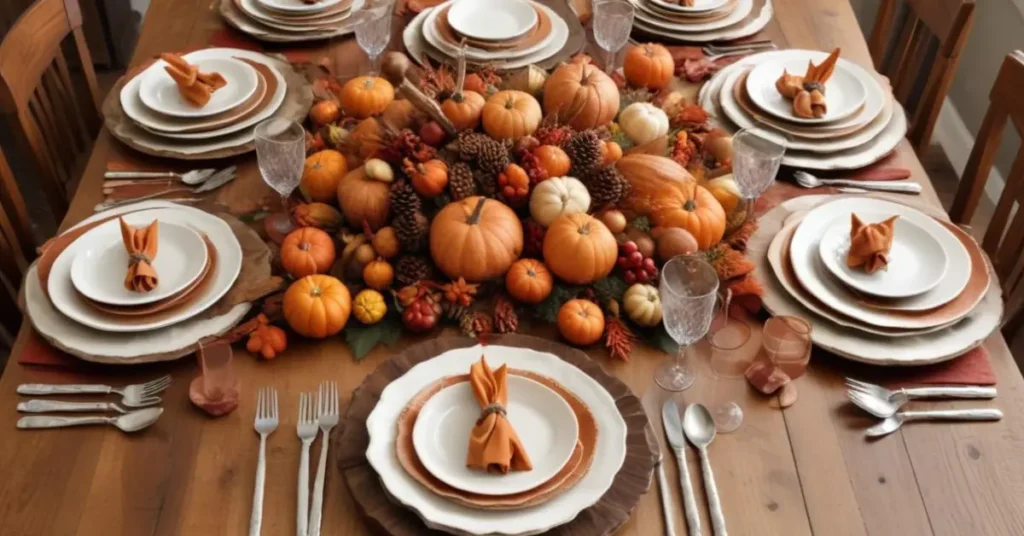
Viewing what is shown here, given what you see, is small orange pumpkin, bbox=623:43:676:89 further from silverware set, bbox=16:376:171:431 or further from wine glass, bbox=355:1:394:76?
silverware set, bbox=16:376:171:431

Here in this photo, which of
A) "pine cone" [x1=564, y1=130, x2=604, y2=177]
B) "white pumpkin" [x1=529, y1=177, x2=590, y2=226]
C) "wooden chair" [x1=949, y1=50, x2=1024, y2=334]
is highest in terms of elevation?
"pine cone" [x1=564, y1=130, x2=604, y2=177]

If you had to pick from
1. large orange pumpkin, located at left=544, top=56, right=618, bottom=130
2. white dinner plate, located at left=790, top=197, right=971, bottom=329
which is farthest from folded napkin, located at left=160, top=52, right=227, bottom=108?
white dinner plate, located at left=790, top=197, right=971, bottom=329

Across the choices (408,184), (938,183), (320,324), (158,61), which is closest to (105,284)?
(320,324)

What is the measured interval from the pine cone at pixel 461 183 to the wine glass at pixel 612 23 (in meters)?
0.54

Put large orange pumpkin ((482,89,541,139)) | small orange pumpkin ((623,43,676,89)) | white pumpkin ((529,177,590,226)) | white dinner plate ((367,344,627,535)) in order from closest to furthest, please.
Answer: white dinner plate ((367,344,627,535)) < white pumpkin ((529,177,590,226)) < large orange pumpkin ((482,89,541,139)) < small orange pumpkin ((623,43,676,89))

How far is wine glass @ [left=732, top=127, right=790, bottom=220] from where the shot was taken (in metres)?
1.36

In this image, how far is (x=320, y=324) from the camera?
48.5 inches

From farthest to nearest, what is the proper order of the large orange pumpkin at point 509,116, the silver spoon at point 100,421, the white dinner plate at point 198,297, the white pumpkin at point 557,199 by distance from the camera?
the large orange pumpkin at point 509,116, the white pumpkin at point 557,199, the white dinner plate at point 198,297, the silver spoon at point 100,421

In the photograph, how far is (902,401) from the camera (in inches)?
46.6

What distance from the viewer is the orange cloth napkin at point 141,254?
4.12 ft

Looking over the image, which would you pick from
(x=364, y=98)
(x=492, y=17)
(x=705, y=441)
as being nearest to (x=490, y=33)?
(x=492, y=17)

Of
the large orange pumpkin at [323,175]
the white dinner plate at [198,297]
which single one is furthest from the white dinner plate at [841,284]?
the white dinner plate at [198,297]

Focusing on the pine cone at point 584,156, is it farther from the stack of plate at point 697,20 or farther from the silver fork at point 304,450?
the stack of plate at point 697,20

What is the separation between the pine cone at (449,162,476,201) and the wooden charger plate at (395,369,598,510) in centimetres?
33
